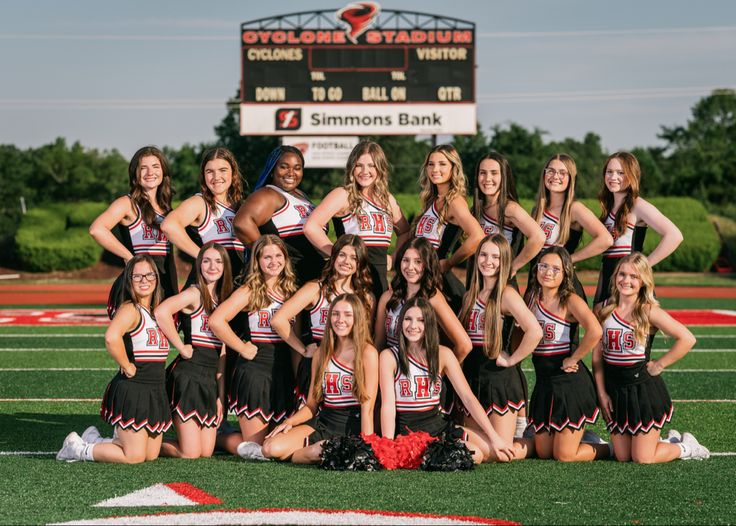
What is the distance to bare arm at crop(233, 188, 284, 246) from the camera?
510 cm

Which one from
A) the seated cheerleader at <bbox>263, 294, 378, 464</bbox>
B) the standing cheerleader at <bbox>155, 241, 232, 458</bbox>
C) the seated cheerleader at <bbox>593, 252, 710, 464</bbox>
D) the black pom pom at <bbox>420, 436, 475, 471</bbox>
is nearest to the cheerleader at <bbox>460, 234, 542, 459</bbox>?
the black pom pom at <bbox>420, 436, 475, 471</bbox>

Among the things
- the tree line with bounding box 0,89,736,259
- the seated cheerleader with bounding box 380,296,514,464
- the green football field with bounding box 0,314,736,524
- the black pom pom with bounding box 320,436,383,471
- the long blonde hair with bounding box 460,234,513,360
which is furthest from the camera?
the tree line with bounding box 0,89,736,259

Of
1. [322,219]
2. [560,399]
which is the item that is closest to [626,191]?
[560,399]

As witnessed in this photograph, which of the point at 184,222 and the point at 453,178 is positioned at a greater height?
the point at 453,178

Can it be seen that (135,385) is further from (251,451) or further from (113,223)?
(113,223)

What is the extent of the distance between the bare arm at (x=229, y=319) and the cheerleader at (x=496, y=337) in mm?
1130

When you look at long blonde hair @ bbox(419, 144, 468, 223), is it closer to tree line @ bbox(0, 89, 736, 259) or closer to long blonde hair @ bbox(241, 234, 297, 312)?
long blonde hair @ bbox(241, 234, 297, 312)

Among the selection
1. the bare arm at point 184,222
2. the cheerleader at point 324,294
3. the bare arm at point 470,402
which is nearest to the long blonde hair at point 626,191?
the bare arm at point 470,402

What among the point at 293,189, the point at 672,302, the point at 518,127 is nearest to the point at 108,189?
the point at 518,127

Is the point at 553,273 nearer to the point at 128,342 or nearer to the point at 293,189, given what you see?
the point at 293,189

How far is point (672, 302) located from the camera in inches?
631

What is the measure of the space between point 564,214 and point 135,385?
7.99 feet

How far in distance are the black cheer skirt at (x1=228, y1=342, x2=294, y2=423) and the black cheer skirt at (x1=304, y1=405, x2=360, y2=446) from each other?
314mm

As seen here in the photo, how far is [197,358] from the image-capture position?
511cm
